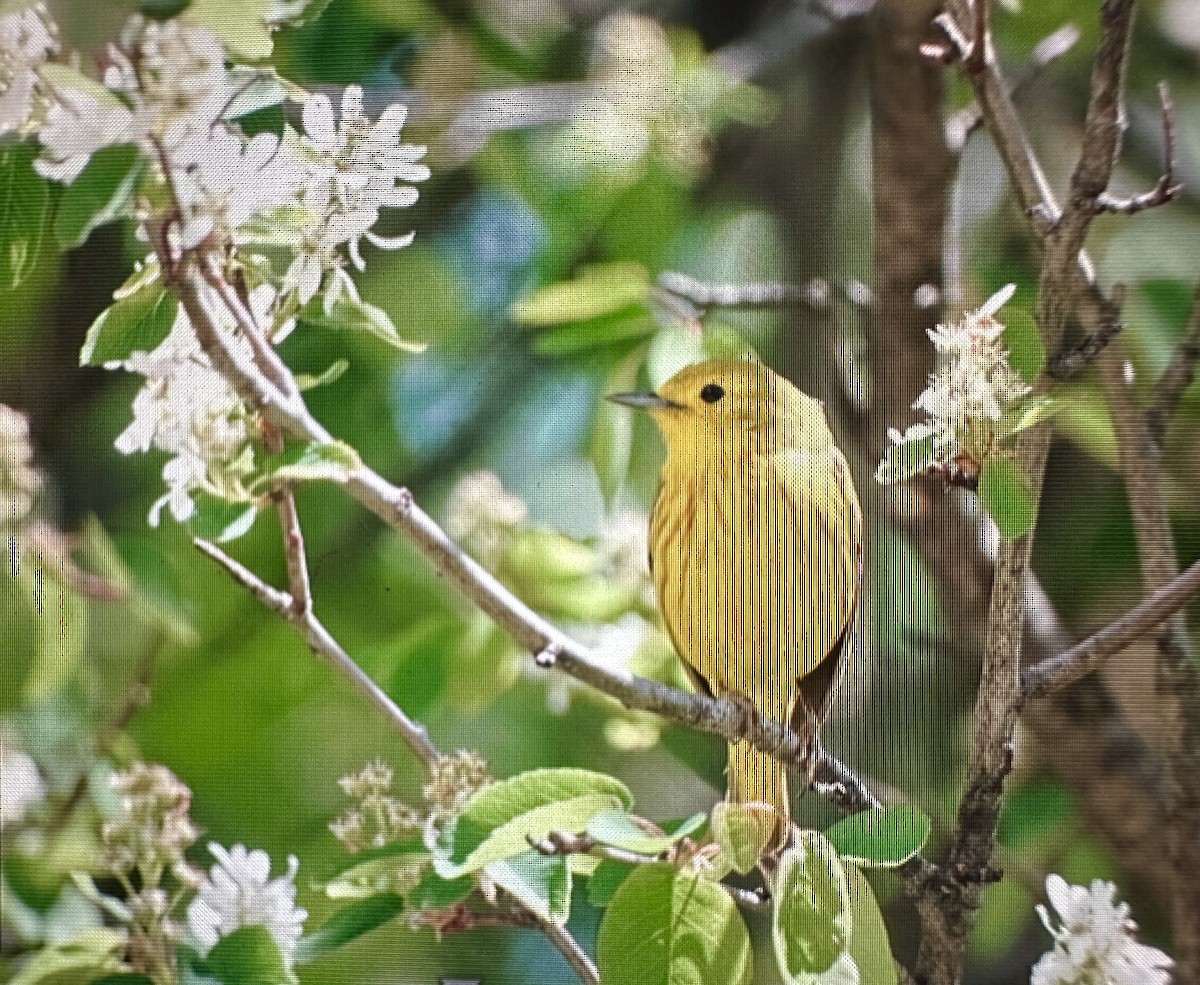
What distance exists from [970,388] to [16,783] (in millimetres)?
549

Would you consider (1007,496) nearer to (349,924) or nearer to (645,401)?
(645,401)

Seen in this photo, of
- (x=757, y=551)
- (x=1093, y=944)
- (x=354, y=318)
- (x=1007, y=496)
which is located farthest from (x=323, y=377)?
(x=1093, y=944)

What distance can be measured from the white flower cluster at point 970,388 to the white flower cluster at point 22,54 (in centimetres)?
49

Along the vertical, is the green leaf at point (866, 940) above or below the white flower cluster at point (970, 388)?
below

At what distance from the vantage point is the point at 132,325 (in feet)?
1.95

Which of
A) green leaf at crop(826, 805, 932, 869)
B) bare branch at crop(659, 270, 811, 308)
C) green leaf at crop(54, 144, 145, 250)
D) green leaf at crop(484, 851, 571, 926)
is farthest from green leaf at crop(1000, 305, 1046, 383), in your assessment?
green leaf at crop(54, 144, 145, 250)

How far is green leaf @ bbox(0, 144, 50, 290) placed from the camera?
1.93ft

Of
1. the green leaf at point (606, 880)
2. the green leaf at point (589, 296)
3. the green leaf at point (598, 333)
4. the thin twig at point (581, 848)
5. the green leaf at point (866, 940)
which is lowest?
the green leaf at point (866, 940)

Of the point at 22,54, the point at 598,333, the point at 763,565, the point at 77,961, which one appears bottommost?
the point at 77,961

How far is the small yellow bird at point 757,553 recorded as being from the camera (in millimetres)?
564

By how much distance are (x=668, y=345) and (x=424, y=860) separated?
30cm

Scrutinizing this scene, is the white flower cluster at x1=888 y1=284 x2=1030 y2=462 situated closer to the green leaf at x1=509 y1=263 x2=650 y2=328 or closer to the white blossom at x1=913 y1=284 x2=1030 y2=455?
the white blossom at x1=913 y1=284 x2=1030 y2=455

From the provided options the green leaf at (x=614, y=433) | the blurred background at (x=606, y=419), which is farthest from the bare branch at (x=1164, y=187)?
the green leaf at (x=614, y=433)

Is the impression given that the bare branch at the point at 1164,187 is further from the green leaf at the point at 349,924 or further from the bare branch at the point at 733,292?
the green leaf at the point at 349,924
